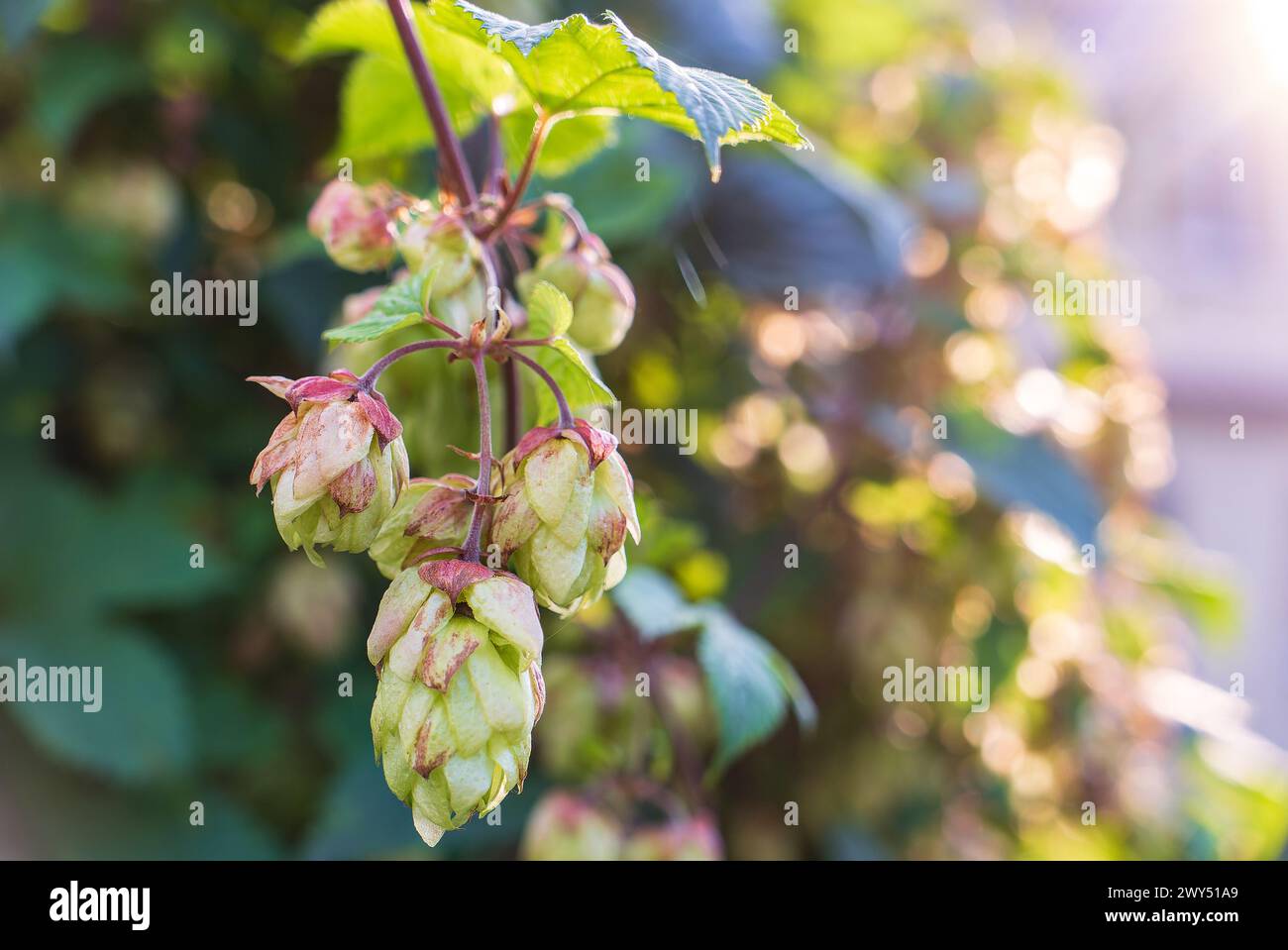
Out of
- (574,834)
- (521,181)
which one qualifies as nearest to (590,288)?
(521,181)

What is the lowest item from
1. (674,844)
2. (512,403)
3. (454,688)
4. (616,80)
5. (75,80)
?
(674,844)

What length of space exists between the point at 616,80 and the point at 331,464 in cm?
17

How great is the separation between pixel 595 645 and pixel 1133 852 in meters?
0.78

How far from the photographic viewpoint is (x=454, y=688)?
12.2 inches

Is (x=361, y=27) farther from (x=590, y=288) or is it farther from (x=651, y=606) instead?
(x=651, y=606)

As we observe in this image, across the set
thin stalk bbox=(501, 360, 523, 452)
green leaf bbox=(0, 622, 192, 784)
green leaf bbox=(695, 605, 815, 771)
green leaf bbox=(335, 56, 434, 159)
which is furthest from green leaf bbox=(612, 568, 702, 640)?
green leaf bbox=(0, 622, 192, 784)

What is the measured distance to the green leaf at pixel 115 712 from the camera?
2.63 feet

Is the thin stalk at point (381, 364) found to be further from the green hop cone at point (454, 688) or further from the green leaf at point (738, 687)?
the green leaf at point (738, 687)

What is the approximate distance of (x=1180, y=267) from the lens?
3.85 meters

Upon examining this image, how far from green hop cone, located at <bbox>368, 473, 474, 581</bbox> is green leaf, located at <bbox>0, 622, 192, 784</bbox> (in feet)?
1.84

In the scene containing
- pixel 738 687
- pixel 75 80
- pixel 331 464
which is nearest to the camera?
pixel 331 464

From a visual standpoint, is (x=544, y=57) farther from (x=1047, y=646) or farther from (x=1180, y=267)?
(x=1180, y=267)

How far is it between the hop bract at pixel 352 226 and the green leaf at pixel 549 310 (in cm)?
9

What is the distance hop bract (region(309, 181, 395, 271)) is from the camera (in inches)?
16.1
